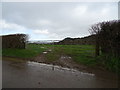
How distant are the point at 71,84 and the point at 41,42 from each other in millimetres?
21784

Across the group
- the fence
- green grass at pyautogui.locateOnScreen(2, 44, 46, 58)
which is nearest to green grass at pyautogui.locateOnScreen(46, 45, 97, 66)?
green grass at pyautogui.locateOnScreen(2, 44, 46, 58)

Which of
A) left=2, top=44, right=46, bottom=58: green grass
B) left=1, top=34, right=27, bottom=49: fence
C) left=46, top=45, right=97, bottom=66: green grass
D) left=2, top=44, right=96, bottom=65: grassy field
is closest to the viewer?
left=46, top=45, right=97, bottom=66: green grass

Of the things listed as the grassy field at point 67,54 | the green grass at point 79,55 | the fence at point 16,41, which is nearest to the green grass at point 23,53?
the grassy field at point 67,54

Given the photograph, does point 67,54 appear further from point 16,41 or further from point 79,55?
point 16,41

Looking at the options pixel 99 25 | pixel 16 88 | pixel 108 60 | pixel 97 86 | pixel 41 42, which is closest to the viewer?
pixel 16 88

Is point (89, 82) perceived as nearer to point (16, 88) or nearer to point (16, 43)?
point (16, 88)

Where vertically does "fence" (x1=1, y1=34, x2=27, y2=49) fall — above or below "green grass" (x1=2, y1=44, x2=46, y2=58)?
above

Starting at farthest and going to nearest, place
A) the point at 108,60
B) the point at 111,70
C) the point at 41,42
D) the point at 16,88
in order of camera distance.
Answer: the point at 41,42
the point at 108,60
the point at 111,70
the point at 16,88

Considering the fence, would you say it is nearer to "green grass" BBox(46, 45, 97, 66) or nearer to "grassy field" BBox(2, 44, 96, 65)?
"grassy field" BBox(2, 44, 96, 65)

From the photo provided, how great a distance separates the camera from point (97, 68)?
8.73m

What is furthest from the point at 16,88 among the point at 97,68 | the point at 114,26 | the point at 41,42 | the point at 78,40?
the point at 41,42

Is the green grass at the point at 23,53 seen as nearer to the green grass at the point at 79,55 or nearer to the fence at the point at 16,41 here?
the fence at the point at 16,41

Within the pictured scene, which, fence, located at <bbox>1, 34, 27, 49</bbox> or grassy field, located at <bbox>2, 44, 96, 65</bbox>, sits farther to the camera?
fence, located at <bbox>1, 34, 27, 49</bbox>

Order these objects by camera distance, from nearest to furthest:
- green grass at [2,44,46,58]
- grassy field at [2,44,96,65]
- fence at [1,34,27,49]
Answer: grassy field at [2,44,96,65]
green grass at [2,44,46,58]
fence at [1,34,27,49]
